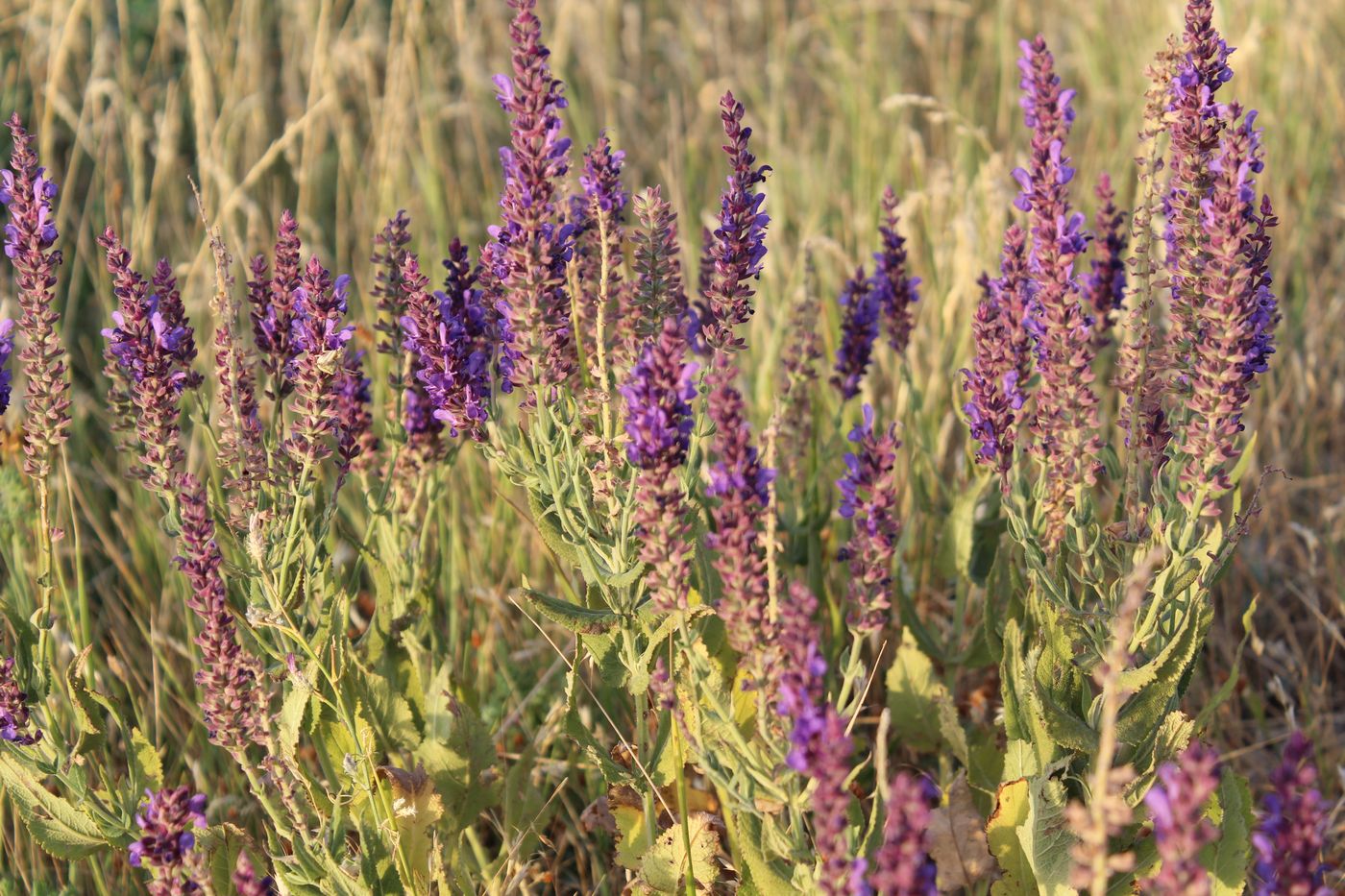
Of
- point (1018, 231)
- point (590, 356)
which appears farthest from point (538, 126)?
point (1018, 231)

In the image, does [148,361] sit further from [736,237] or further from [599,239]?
[736,237]

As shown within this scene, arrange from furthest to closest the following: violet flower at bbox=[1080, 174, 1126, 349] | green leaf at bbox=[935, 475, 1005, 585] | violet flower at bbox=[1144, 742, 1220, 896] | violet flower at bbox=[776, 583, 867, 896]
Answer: green leaf at bbox=[935, 475, 1005, 585], violet flower at bbox=[1080, 174, 1126, 349], violet flower at bbox=[776, 583, 867, 896], violet flower at bbox=[1144, 742, 1220, 896]

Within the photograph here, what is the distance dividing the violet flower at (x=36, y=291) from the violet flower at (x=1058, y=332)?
1810mm

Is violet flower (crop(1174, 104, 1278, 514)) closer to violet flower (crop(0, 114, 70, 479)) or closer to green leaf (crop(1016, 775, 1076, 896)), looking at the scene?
green leaf (crop(1016, 775, 1076, 896))

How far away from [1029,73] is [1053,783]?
1.36m

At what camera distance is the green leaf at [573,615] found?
2.30 m

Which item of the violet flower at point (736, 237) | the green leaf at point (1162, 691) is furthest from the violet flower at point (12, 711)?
the green leaf at point (1162, 691)

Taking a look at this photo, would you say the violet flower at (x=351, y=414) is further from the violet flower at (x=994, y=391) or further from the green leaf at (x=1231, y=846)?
the green leaf at (x=1231, y=846)

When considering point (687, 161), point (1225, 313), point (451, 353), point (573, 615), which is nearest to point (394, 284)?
point (451, 353)

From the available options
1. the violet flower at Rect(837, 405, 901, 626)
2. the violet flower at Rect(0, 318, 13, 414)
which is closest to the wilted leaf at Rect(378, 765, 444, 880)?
the violet flower at Rect(837, 405, 901, 626)

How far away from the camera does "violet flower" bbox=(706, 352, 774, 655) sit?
182cm

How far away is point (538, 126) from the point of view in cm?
225

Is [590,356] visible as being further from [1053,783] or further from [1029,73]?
[1053,783]

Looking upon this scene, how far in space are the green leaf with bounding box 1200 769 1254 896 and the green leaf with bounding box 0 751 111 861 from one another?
6.76ft
